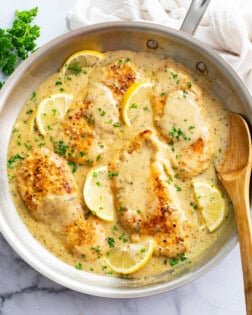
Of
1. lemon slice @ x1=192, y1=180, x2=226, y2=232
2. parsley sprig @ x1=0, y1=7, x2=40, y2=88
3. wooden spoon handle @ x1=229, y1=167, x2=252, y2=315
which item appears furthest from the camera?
parsley sprig @ x1=0, y1=7, x2=40, y2=88

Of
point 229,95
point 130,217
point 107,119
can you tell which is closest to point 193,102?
point 229,95

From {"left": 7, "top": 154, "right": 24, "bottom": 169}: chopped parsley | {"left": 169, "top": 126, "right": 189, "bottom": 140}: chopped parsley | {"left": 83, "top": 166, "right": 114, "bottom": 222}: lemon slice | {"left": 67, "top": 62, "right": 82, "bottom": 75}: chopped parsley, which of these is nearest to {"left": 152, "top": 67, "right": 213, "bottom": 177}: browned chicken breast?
{"left": 169, "top": 126, "right": 189, "bottom": 140}: chopped parsley

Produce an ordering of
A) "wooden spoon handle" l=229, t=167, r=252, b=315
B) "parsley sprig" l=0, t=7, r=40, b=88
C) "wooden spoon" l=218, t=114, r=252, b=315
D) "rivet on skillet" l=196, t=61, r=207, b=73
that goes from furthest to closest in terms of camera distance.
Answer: "parsley sprig" l=0, t=7, r=40, b=88
"rivet on skillet" l=196, t=61, r=207, b=73
"wooden spoon" l=218, t=114, r=252, b=315
"wooden spoon handle" l=229, t=167, r=252, b=315

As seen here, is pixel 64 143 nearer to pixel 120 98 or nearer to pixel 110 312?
pixel 120 98

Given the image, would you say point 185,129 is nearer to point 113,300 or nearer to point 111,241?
point 111,241

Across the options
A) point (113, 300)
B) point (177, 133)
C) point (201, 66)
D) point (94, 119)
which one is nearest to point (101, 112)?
point (94, 119)

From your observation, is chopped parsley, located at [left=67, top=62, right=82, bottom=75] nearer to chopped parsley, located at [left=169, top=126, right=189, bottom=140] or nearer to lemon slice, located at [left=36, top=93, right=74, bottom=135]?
lemon slice, located at [left=36, top=93, right=74, bottom=135]
